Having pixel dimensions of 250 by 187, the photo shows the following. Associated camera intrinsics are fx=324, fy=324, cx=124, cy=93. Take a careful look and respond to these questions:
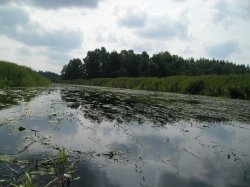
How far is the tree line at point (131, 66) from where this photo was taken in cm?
7956

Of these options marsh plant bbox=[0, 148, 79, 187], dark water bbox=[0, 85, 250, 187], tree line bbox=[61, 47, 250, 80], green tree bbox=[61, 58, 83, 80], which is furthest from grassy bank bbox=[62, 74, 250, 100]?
green tree bbox=[61, 58, 83, 80]

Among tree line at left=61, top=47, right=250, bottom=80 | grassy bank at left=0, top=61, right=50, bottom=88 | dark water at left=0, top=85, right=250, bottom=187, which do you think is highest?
tree line at left=61, top=47, right=250, bottom=80

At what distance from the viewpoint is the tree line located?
261ft

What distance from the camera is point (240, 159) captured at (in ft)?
20.9

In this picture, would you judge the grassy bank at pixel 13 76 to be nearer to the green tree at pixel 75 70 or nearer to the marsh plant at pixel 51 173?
the marsh plant at pixel 51 173

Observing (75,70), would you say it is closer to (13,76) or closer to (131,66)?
(131,66)

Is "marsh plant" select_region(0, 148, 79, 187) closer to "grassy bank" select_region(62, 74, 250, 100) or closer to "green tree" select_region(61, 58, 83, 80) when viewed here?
"grassy bank" select_region(62, 74, 250, 100)

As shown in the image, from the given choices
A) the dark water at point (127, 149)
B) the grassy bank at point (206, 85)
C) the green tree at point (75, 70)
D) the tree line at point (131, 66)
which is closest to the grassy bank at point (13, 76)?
the dark water at point (127, 149)

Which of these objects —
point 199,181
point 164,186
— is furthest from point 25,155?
point 199,181

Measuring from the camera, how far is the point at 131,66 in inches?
3570

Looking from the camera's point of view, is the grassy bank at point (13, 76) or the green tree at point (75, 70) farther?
the green tree at point (75, 70)

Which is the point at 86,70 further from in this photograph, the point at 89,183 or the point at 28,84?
the point at 89,183

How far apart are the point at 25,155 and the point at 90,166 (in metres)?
1.10

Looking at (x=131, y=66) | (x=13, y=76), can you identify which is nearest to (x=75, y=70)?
(x=131, y=66)
